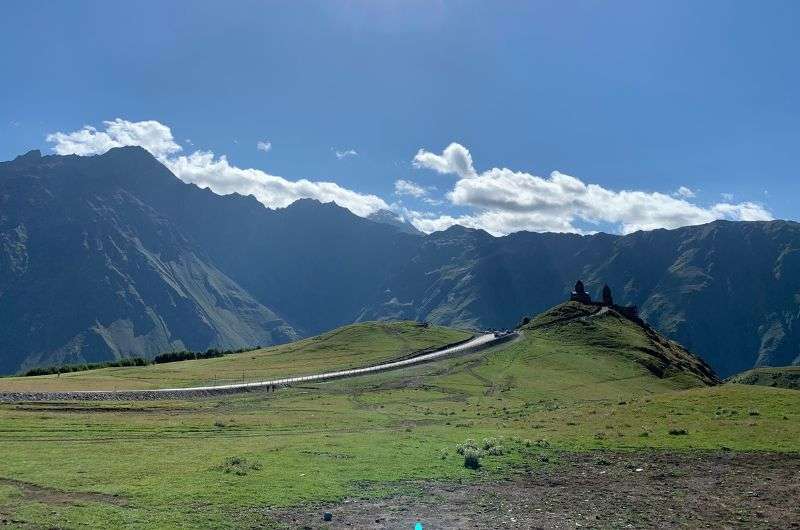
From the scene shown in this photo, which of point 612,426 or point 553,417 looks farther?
point 553,417

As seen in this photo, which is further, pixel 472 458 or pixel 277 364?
pixel 277 364

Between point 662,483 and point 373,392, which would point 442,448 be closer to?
point 662,483

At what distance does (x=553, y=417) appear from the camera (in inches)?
2267

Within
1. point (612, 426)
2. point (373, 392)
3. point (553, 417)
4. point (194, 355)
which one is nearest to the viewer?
point (612, 426)

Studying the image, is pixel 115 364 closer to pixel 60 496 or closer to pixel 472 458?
pixel 60 496

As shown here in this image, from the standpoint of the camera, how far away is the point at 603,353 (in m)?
139

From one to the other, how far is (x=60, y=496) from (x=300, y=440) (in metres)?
18.9

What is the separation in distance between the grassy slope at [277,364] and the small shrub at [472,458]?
70.1m

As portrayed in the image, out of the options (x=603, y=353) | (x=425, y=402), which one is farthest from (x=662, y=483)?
(x=603, y=353)

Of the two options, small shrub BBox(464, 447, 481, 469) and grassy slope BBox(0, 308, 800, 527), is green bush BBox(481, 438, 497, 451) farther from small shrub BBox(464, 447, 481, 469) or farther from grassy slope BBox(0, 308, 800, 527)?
small shrub BBox(464, 447, 481, 469)

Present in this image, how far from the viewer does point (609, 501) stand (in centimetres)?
2823

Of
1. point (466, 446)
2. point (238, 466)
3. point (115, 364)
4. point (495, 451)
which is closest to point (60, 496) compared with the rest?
point (238, 466)

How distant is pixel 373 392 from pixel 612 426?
49943mm

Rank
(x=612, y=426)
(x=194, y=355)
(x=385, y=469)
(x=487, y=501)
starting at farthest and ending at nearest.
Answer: (x=194, y=355) < (x=612, y=426) < (x=385, y=469) < (x=487, y=501)
